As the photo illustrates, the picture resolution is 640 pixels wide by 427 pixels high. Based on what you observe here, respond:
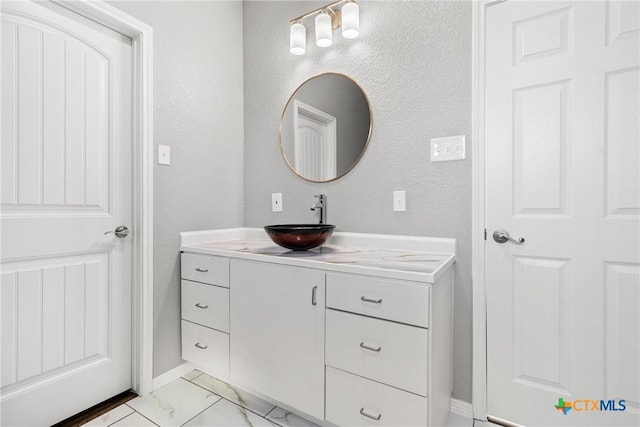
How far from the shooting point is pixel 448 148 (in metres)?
1.62

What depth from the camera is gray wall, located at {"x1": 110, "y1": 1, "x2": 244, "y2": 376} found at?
1853mm

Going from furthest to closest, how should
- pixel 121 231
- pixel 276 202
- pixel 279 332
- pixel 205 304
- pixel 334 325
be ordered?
pixel 276 202
pixel 205 304
pixel 121 231
pixel 279 332
pixel 334 325

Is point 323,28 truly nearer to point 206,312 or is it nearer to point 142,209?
point 142,209

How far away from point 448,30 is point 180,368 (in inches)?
95.8

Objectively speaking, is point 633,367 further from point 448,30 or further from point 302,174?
point 302,174

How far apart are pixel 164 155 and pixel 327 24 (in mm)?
1223

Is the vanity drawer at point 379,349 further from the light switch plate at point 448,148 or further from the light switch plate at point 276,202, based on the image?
the light switch plate at point 276,202

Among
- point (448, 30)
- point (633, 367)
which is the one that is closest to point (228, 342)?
point (633, 367)

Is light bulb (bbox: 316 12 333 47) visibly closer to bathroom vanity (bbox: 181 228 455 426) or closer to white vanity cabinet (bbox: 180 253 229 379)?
bathroom vanity (bbox: 181 228 455 426)

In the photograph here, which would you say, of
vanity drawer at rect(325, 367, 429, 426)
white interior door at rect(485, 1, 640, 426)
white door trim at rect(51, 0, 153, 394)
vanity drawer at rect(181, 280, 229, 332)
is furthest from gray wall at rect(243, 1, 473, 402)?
white door trim at rect(51, 0, 153, 394)

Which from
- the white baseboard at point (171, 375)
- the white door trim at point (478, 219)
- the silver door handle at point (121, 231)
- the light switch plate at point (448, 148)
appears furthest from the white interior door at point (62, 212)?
the white door trim at point (478, 219)

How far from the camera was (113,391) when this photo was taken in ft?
5.63

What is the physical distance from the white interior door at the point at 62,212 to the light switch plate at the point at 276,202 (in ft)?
2.85

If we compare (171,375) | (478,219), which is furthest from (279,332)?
(478,219)
